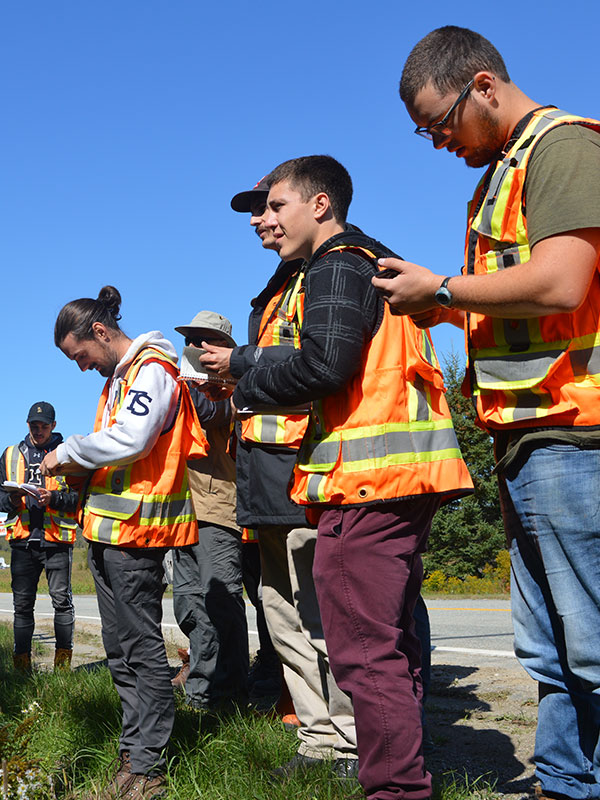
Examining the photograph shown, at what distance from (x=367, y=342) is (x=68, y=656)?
568 centimetres

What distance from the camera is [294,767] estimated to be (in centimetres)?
341

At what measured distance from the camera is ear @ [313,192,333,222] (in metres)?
3.26

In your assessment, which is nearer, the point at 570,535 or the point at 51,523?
the point at 570,535

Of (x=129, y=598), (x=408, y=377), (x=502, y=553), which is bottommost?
(x=502, y=553)

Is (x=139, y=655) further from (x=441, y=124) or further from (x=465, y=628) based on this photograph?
(x=465, y=628)

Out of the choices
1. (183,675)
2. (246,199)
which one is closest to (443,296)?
(246,199)

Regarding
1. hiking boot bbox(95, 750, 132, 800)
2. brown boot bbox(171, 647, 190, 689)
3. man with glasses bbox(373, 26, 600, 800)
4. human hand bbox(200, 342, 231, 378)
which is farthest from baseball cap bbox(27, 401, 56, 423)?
man with glasses bbox(373, 26, 600, 800)

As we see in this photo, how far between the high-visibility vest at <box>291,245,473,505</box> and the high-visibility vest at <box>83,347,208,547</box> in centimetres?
103

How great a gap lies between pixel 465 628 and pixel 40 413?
17.3ft

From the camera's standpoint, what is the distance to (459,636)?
9.17 metres

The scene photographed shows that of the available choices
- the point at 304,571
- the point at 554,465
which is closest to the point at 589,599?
the point at 554,465

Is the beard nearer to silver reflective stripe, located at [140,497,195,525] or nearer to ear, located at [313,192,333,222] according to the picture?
ear, located at [313,192,333,222]

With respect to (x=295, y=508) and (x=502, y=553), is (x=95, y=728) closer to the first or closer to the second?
(x=295, y=508)

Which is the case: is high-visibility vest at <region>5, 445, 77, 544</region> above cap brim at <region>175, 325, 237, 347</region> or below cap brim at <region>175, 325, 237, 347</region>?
below
